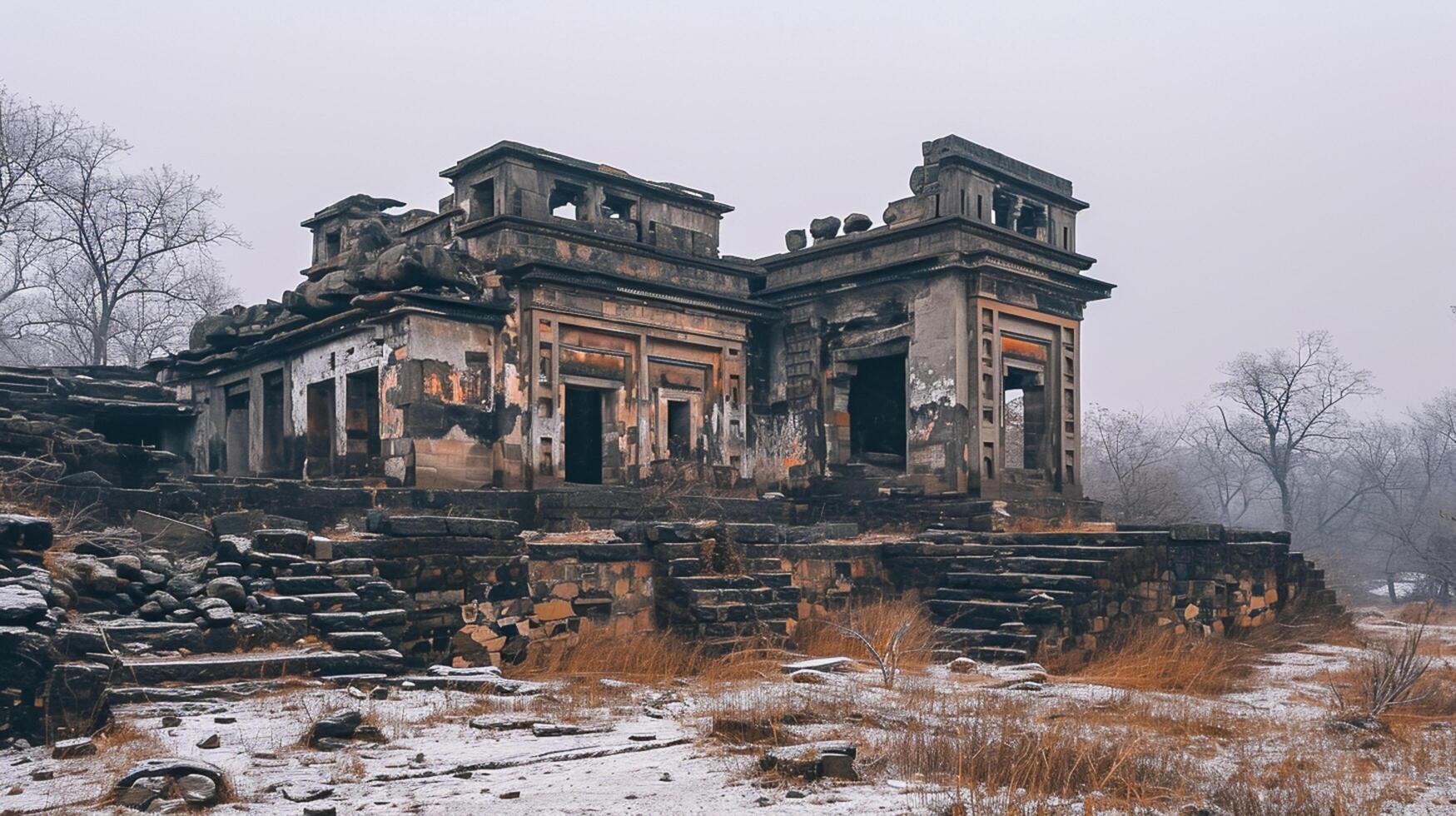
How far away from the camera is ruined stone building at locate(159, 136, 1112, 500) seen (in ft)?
53.8

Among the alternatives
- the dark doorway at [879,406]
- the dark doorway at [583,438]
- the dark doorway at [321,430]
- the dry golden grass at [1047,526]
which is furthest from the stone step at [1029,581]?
the dark doorway at [321,430]

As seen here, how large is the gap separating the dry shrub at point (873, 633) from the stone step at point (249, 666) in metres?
4.39

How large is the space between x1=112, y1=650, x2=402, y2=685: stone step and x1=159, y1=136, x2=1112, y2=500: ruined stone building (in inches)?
296

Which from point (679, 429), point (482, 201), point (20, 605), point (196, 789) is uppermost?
point (482, 201)

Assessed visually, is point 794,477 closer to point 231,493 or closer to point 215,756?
point 231,493

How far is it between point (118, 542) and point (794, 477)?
11237 millimetres

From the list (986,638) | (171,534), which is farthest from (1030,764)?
(171,534)

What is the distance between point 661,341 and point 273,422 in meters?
6.59

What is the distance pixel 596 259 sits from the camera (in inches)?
698

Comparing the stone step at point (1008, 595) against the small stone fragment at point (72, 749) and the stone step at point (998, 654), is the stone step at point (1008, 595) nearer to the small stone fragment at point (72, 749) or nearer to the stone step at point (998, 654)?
the stone step at point (998, 654)

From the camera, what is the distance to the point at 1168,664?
36.4 feet

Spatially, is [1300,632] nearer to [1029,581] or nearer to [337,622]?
[1029,581]

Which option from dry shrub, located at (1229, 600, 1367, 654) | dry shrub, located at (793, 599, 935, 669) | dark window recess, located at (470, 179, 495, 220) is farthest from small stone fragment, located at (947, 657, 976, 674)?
dark window recess, located at (470, 179, 495, 220)

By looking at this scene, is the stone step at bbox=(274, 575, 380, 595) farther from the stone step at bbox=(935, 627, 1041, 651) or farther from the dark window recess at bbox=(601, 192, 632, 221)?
the dark window recess at bbox=(601, 192, 632, 221)
